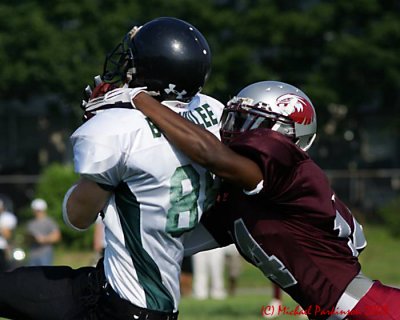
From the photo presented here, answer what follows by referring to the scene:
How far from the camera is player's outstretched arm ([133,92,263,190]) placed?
421cm

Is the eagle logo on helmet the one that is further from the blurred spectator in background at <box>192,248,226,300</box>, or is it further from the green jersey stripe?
Result: the blurred spectator in background at <box>192,248,226,300</box>

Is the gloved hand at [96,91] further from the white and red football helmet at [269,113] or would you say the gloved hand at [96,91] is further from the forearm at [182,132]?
the white and red football helmet at [269,113]

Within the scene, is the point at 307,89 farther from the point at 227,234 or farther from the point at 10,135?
the point at 227,234

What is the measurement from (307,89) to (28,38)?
8.33 metres

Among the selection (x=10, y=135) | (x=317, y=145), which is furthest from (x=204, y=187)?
(x=10, y=135)

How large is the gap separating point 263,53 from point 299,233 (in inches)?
1047

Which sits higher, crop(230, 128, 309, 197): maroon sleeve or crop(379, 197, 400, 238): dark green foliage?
crop(230, 128, 309, 197): maroon sleeve

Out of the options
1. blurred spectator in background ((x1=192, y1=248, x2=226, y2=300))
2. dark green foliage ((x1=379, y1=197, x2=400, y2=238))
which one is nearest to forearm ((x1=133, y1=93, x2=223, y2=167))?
blurred spectator in background ((x1=192, y1=248, x2=226, y2=300))

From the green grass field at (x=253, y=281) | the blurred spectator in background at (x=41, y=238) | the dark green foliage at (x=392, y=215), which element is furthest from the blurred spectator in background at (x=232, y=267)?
the dark green foliage at (x=392, y=215)

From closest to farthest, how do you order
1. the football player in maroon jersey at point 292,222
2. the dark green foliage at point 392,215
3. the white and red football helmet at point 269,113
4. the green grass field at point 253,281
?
the football player in maroon jersey at point 292,222
the white and red football helmet at point 269,113
the green grass field at point 253,281
the dark green foliage at point 392,215

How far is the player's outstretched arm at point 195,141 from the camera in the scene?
4.21 m

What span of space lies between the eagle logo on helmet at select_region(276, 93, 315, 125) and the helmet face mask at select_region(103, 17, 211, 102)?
585 mm

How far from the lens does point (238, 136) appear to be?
182 inches

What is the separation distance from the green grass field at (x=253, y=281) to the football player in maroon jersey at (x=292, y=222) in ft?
15.6
